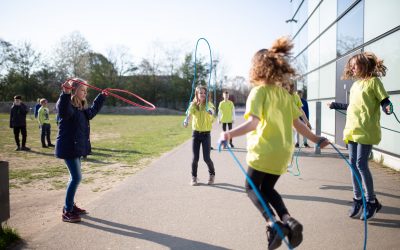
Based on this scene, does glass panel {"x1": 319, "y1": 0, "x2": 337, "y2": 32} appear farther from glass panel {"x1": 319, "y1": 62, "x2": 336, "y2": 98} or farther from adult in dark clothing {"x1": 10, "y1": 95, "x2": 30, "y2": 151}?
adult in dark clothing {"x1": 10, "y1": 95, "x2": 30, "y2": 151}

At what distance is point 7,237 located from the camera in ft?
12.0

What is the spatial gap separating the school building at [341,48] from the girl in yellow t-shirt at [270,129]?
3.08ft

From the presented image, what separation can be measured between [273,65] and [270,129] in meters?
0.62

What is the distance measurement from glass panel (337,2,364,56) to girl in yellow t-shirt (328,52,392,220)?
21.0 ft

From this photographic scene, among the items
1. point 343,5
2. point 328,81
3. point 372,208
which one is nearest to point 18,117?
point 372,208

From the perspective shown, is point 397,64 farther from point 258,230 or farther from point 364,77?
point 258,230

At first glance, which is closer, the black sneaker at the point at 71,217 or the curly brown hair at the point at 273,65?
the curly brown hair at the point at 273,65

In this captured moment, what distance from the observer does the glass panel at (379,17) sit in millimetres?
7488

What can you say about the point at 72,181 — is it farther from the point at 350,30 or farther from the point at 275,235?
the point at 350,30

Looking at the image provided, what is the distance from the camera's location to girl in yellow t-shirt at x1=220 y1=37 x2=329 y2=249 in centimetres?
287

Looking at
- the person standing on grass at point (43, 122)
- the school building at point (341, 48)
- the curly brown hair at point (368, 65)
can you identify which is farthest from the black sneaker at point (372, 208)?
the person standing on grass at point (43, 122)

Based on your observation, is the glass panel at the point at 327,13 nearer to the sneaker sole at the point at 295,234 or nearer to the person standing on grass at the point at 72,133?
the person standing on grass at the point at 72,133

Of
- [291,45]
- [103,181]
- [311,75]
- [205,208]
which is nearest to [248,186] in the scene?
[291,45]

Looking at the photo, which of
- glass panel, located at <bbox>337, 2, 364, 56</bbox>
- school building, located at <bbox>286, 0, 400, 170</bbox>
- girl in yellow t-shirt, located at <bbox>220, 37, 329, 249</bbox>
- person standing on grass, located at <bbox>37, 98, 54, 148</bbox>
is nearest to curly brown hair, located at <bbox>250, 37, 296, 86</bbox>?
girl in yellow t-shirt, located at <bbox>220, 37, 329, 249</bbox>
